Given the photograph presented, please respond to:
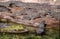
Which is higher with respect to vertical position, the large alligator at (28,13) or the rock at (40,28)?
the large alligator at (28,13)

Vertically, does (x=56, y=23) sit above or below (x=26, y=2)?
below

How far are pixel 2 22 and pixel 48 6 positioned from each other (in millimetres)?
871

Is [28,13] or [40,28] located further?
[28,13]

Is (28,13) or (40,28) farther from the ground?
(28,13)

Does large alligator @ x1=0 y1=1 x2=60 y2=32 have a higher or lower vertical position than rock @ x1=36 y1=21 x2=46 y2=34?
higher

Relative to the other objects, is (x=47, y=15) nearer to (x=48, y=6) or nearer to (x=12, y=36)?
(x=48, y=6)

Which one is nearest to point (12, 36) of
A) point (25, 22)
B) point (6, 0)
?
point (25, 22)

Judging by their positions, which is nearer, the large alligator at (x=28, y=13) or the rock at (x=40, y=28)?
the rock at (x=40, y=28)

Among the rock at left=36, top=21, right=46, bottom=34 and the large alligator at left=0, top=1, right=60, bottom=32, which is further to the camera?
the large alligator at left=0, top=1, right=60, bottom=32

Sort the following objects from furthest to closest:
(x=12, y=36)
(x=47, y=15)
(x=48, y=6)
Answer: (x=48, y=6), (x=47, y=15), (x=12, y=36)

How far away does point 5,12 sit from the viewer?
11.2 feet

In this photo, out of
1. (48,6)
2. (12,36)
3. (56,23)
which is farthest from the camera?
(48,6)

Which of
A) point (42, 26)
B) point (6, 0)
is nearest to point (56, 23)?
point (42, 26)

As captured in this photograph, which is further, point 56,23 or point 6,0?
point 6,0
